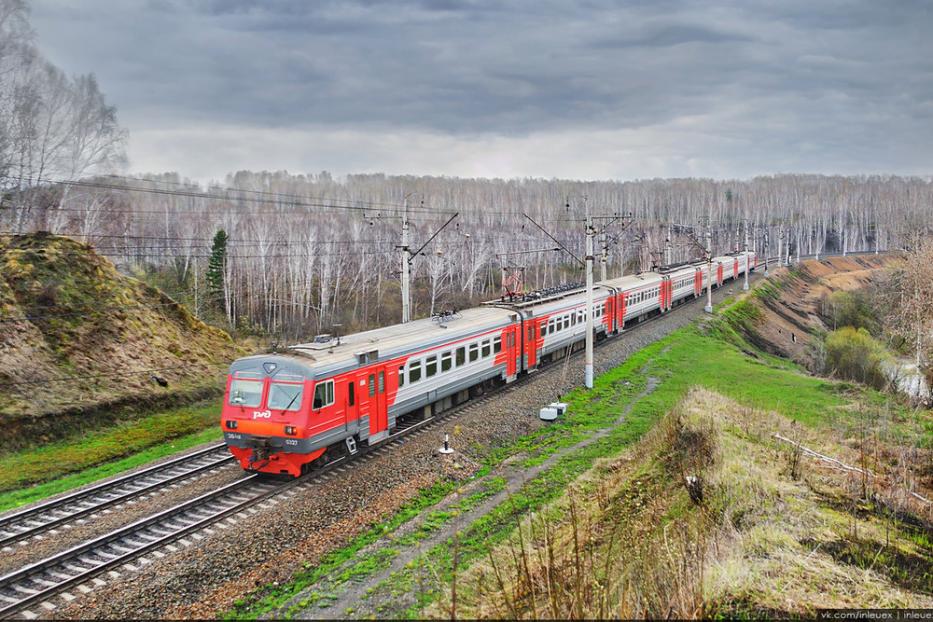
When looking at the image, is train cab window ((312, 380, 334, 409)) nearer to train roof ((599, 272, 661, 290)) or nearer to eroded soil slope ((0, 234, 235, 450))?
eroded soil slope ((0, 234, 235, 450))

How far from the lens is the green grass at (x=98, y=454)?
48.9 ft

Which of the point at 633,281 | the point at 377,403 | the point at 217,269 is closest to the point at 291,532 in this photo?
the point at 377,403

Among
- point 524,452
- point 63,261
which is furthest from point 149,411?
point 524,452

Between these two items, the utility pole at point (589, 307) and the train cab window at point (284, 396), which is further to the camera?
the utility pole at point (589, 307)

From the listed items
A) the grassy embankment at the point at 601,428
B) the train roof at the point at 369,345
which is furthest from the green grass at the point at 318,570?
the train roof at the point at 369,345

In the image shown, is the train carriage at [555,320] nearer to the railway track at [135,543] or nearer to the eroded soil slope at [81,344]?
the railway track at [135,543]

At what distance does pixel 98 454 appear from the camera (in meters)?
17.2

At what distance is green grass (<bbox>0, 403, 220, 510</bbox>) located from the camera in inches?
586

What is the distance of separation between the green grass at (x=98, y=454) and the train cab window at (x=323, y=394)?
6.14 meters

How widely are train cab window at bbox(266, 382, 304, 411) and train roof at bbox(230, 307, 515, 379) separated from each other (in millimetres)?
403

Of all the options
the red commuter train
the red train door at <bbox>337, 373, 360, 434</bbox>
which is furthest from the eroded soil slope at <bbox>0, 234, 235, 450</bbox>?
the red train door at <bbox>337, 373, 360, 434</bbox>

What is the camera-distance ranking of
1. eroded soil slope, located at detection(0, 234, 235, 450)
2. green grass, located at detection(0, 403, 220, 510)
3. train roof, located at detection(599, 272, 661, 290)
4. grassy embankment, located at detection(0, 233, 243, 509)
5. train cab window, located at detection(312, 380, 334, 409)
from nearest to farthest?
train cab window, located at detection(312, 380, 334, 409) → green grass, located at detection(0, 403, 220, 510) → grassy embankment, located at detection(0, 233, 243, 509) → eroded soil slope, located at detection(0, 234, 235, 450) → train roof, located at detection(599, 272, 661, 290)

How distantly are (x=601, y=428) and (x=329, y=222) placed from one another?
63.8 m

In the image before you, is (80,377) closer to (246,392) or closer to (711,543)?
(246,392)
